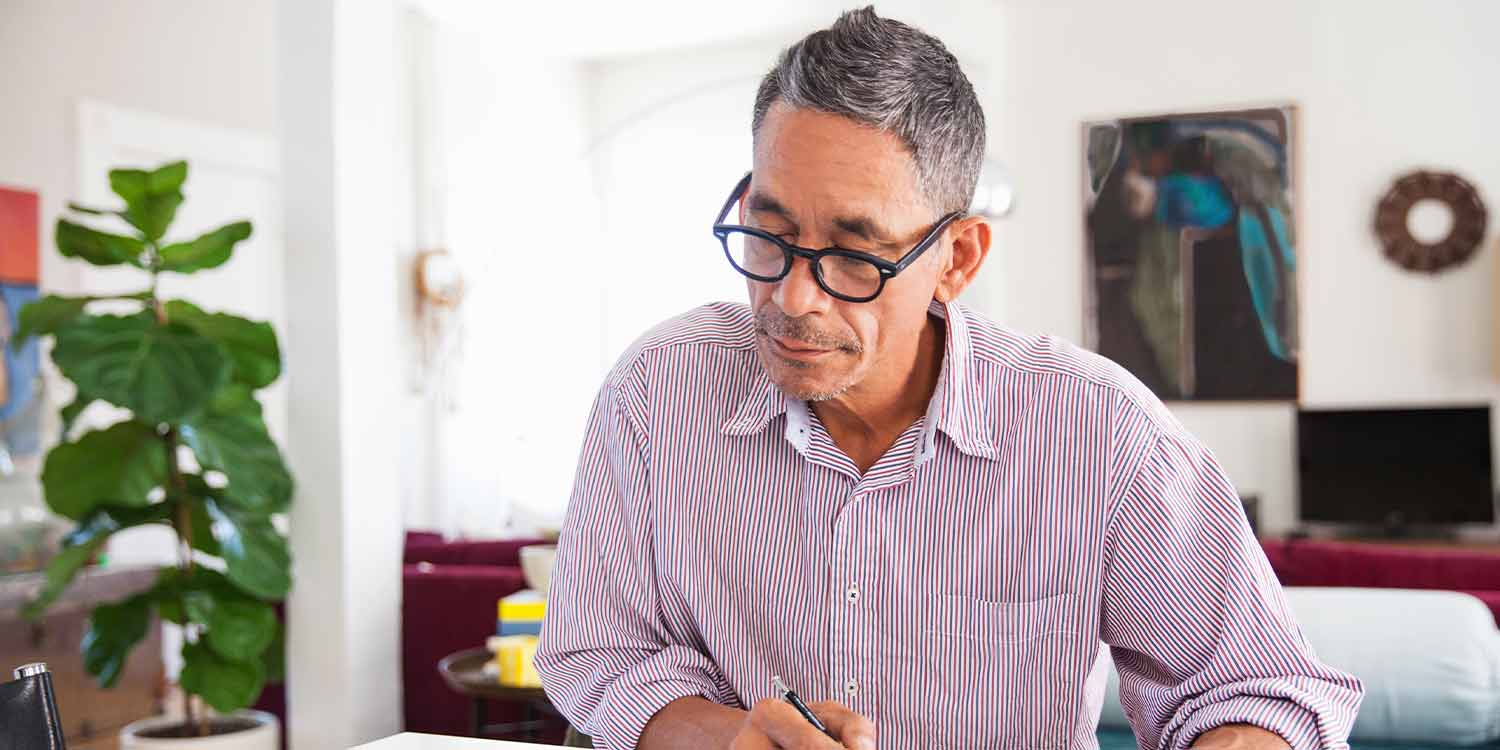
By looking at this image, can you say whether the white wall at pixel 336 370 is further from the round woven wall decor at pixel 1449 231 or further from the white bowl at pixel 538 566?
the round woven wall decor at pixel 1449 231

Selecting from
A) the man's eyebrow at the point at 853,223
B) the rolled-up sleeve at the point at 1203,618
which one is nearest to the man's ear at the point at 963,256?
the man's eyebrow at the point at 853,223

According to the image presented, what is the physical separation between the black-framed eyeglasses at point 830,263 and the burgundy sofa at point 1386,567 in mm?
1978

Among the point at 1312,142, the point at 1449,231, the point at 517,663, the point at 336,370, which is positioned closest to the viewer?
the point at 517,663

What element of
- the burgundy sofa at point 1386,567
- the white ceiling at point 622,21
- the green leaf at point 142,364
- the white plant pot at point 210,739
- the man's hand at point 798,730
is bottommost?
the white plant pot at point 210,739

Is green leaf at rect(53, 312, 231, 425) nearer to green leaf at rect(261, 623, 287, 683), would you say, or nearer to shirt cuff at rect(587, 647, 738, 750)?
green leaf at rect(261, 623, 287, 683)

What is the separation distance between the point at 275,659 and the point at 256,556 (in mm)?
332

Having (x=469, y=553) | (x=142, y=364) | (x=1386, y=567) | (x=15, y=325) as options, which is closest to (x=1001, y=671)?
(x=1386, y=567)

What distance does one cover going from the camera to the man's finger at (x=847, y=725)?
3.51 ft

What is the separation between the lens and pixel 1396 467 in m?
6.03

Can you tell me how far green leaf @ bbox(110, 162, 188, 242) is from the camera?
3.05m

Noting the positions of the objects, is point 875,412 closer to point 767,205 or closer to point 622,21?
point 767,205

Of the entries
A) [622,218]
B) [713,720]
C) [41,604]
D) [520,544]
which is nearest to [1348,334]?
[622,218]

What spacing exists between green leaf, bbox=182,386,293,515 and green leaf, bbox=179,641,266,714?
1.08ft

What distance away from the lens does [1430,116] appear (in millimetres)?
6207
